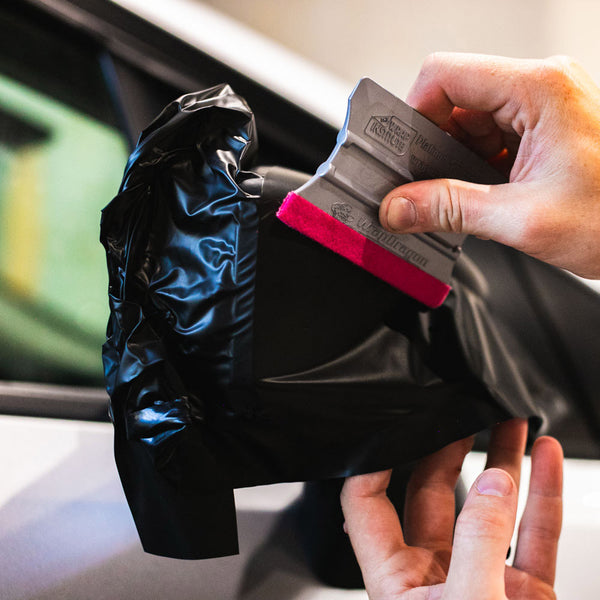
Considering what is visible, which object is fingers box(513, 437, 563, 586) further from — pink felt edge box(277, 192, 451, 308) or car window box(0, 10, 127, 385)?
car window box(0, 10, 127, 385)

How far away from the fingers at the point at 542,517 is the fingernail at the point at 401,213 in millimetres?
447

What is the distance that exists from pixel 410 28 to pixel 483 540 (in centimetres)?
187

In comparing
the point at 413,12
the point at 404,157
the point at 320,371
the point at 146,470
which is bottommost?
the point at 146,470

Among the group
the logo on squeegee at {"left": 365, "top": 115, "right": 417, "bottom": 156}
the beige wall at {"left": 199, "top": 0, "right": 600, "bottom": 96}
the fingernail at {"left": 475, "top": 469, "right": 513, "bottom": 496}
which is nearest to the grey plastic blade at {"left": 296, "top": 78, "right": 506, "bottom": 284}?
the logo on squeegee at {"left": 365, "top": 115, "right": 417, "bottom": 156}

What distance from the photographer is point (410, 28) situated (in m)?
1.87

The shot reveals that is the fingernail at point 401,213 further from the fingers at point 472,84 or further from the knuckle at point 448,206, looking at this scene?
the fingers at point 472,84

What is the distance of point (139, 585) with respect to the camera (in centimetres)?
72

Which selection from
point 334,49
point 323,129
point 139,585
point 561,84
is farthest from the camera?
point 334,49

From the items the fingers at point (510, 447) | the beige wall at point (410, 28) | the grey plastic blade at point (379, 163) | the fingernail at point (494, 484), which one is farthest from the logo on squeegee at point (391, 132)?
the beige wall at point (410, 28)

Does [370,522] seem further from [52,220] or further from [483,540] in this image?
[52,220]

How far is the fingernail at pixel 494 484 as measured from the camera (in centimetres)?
55

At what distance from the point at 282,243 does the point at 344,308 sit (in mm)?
127

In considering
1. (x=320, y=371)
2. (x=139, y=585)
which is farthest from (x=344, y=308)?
(x=139, y=585)

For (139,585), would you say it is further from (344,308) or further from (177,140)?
(177,140)
